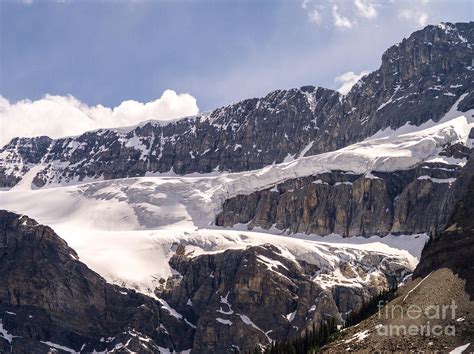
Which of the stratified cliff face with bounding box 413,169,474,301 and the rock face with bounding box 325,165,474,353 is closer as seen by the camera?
the rock face with bounding box 325,165,474,353

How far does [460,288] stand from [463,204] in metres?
23.6

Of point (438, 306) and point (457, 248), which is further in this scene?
point (457, 248)

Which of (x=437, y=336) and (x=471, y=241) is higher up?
(x=471, y=241)

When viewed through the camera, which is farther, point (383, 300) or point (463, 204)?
point (383, 300)

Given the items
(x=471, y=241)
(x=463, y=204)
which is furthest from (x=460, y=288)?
(x=463, y=204)

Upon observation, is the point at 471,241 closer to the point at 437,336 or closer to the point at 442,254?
the point at 442,254

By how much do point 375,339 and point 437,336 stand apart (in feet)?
34.7

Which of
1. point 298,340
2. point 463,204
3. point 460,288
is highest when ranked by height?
point 463,204

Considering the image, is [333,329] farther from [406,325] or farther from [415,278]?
[406,325]

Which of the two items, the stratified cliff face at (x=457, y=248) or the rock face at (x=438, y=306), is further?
the stratified cliff face at (x=457, y=248)

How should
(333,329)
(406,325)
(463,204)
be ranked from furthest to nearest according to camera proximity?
(333,329) → (463,204) → (406,325)

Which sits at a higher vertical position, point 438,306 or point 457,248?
point 457,248

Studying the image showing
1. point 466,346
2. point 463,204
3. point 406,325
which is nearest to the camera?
point 466,346

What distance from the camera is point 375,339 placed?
121562 millimetres
